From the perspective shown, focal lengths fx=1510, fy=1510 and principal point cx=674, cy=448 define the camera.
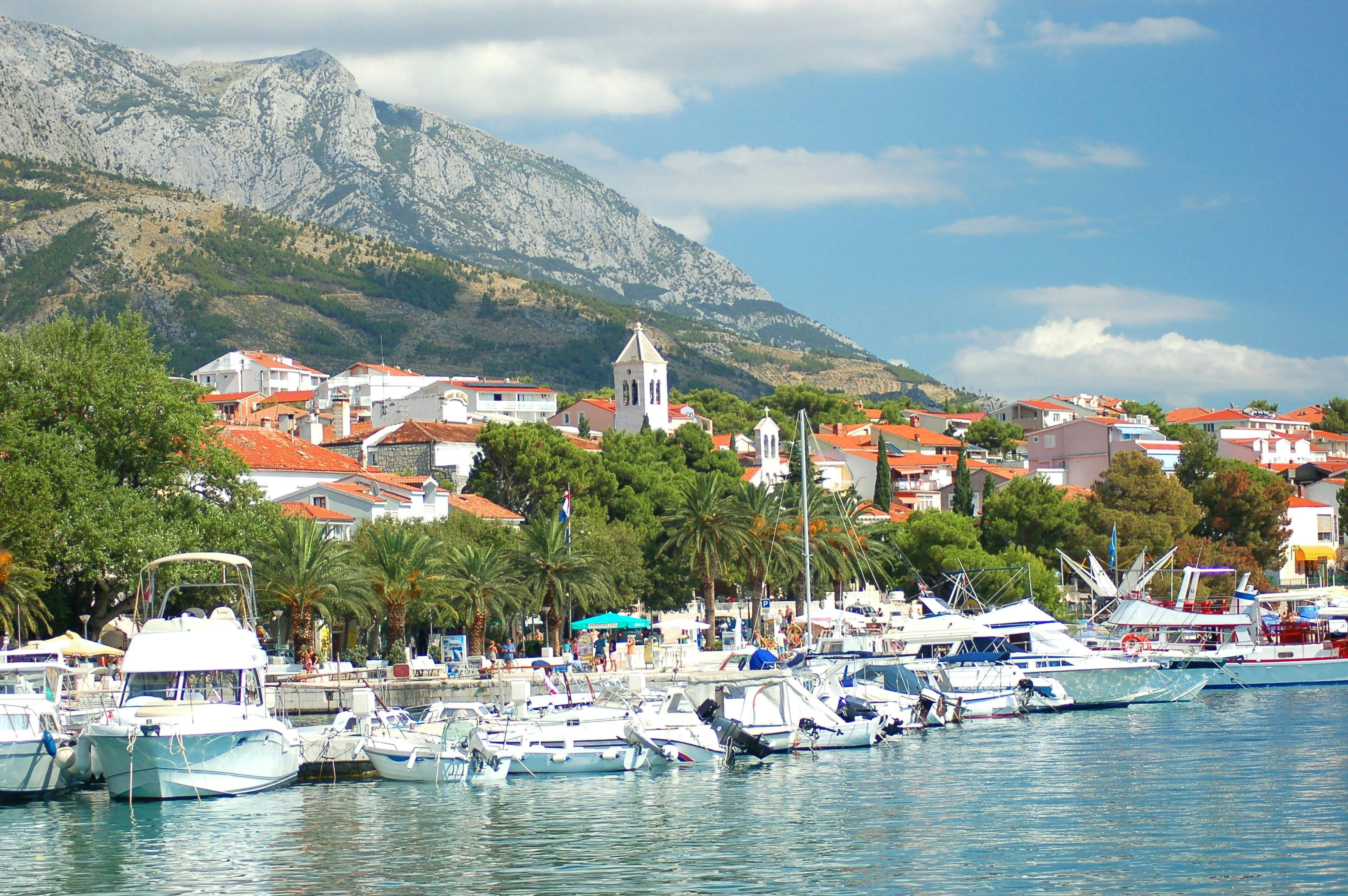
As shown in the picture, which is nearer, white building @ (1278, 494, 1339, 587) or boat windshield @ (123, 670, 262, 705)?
boat windshield @ (123, 670, 262, 705)

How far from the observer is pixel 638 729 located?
34.7 meters

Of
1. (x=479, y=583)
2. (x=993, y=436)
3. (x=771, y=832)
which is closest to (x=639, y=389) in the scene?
(x=993, y=436)

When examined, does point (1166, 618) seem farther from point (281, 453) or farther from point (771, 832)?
point (281, 453)

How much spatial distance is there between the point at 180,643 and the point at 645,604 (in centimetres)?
A: 3859

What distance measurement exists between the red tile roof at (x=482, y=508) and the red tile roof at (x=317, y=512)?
4857 millimetres

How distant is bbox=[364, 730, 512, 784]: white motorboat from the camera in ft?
109

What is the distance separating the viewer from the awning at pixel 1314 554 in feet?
341

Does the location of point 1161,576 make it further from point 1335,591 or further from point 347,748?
point 347,748

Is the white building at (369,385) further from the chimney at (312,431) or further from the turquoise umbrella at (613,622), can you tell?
the turquoise umbrella at (613,622)

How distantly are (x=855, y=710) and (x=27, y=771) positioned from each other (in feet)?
67.7

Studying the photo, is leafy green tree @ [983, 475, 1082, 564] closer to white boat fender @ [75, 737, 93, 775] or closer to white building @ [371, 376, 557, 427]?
white building @ [371, 376, 557, 427]

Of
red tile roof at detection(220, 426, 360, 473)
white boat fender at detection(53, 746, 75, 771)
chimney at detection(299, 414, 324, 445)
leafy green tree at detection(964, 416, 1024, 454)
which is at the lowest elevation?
white boat fender at detection(53, 746, 75, 771)

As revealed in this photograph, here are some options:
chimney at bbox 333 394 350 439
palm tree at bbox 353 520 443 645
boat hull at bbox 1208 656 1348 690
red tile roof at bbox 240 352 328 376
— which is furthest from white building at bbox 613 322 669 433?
palm tree at bbox 353 520 443 645

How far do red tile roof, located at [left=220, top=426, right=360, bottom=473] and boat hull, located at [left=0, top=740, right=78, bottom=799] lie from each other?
39747 mm
